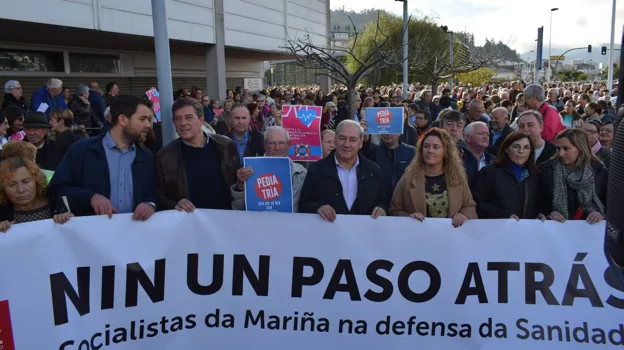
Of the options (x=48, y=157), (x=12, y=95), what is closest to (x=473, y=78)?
(x=12, y=95)

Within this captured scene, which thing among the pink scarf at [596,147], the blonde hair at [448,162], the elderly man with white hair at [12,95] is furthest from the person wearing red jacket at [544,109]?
the elderly man with white hair at [12,95]

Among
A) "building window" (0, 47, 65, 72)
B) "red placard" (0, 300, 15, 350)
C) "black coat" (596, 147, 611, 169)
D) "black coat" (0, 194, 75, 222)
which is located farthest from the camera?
"building window" (0, 47, 65, 72)

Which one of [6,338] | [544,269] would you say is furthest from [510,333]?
[6,338]

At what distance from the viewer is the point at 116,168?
150 inches

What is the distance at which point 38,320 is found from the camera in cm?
327

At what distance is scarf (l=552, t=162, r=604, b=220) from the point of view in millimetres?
4078

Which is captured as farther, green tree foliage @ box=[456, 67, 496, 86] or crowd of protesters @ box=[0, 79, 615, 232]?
green tree foliage @ box=[456, 67, 496, 86]

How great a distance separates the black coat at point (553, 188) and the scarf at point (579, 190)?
0.17 feet

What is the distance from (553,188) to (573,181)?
15 centimetres

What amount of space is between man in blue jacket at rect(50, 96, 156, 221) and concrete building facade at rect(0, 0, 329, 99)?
7.61m

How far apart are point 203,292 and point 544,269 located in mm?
2336

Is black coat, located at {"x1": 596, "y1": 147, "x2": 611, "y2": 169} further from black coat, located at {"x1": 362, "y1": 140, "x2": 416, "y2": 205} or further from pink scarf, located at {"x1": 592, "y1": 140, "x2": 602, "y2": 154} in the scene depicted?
black coat, located at {"x1": 362, "y1": 140, "x2": 416, "y2": 205}

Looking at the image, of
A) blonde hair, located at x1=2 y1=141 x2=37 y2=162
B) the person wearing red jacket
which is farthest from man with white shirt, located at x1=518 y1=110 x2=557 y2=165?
blonde hair, located at x1=2 y1=141 x2=37 y2=162

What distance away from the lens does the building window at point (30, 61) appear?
1355cm
